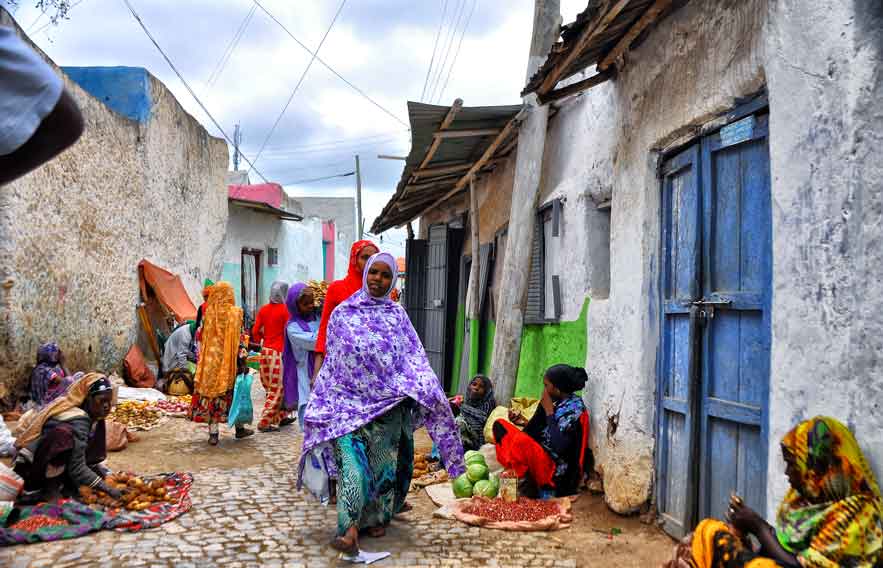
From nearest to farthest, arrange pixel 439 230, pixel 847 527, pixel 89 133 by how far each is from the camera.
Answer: pixel 847 527 < pixel 89 133 < pixel 439 230

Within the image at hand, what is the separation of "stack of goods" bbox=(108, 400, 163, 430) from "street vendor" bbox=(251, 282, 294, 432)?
118 cm

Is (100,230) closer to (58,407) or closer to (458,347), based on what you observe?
(458,347)

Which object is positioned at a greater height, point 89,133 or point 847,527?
point 89,133

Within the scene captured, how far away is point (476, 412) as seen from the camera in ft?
21.1

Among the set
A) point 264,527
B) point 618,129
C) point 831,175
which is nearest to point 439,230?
point 618,129

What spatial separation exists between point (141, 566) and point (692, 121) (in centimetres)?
346

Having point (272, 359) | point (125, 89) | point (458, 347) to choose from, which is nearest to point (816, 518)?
point (272, 359)

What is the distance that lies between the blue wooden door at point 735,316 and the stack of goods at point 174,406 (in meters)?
6.44

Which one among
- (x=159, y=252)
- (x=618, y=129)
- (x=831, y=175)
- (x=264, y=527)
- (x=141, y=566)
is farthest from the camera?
(x=159, y=252)

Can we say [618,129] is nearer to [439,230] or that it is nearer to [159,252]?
[439,230]

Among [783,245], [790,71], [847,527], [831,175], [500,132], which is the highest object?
[500,132]

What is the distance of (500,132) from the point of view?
6887mm

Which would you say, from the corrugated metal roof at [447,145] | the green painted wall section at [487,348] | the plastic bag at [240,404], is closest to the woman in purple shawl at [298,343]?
the plastic bag at [240,404]

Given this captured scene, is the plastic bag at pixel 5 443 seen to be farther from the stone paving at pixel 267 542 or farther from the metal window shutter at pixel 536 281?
the metal window shutter at pixel 536 281
